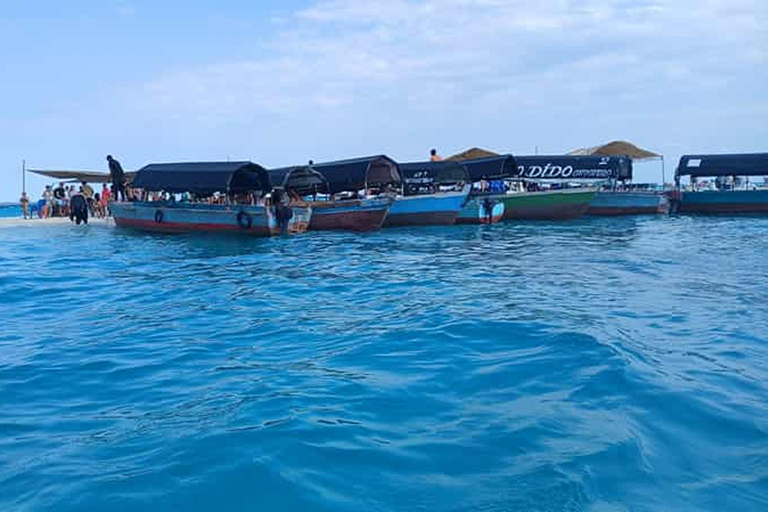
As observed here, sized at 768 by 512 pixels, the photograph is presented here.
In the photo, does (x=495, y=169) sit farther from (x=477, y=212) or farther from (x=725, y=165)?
(x=725, y=165)

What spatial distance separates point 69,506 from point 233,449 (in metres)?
0.92

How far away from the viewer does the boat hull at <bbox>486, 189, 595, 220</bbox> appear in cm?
2625

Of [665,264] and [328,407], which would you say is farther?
[665,264]

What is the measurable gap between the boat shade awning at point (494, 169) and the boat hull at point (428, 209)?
2722 mm

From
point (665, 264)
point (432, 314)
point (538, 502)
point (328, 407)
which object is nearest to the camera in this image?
point (538, 502)

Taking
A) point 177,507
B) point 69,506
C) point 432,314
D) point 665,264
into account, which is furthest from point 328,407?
point 665,264

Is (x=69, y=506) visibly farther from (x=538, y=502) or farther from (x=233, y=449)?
(x=538, y=502)

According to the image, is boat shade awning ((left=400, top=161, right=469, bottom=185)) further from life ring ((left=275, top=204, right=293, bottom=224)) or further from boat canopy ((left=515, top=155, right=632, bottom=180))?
life ring ((left=275, top=204, right=293, bottom=224))

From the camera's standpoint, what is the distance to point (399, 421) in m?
4.24

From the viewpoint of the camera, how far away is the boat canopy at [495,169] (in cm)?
2697

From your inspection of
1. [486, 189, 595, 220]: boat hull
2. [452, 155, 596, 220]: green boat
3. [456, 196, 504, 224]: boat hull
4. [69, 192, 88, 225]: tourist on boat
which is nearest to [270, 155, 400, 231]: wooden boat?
[456, 196, 504, 224]: boat hull

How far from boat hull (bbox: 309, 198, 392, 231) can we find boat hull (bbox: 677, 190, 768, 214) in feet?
59.9

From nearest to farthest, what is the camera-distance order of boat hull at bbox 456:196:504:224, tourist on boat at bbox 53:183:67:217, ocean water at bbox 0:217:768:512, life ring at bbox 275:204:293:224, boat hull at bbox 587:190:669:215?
ocean water at bbox 0:217:768:512 < life ring at bbox 275:204:293:224 < boat hull at bbox 456:196:504:224 < boat hull at bbox 587:190:669:215 < tourist on boat at bbox 53:183:67:217

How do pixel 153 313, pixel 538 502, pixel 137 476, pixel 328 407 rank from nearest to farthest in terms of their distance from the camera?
pixel 538 502
pixel 137 476
pixel 328 407
pixel 153 313
